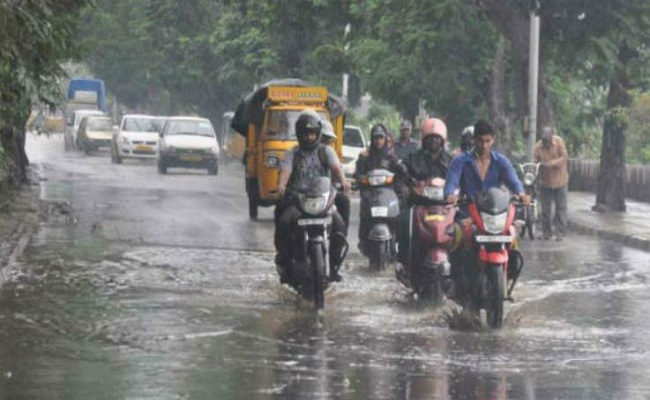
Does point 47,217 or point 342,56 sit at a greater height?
point 342,56

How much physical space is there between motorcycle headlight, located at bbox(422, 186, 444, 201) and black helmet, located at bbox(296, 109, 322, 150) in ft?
3.63

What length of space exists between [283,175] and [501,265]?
2.28 m

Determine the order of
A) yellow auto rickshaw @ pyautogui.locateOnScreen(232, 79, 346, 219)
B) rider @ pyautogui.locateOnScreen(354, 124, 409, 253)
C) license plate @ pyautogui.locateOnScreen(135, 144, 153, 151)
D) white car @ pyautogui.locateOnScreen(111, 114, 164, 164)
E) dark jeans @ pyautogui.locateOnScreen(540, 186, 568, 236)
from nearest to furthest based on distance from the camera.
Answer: rider @ pyautogui.locateOnScreen(354, 124, 409, 253)
dark jeans @ pyautogui.locateOnScreen(540, 186, 568, 236)
yellow auto rickshaw @ pyautogui.locateOnScreen(232, 79, 346, 219)
white car @ pyautogui.locateOnScreen(111, 114, 164, 164)
license plate @ pyautogui.locateOnScreen(135, 144, 153, 151)

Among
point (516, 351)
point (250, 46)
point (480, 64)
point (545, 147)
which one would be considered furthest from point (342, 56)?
point (516, 351)

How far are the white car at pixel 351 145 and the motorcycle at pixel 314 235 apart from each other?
1073 inches

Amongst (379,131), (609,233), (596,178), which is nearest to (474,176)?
(379,131)

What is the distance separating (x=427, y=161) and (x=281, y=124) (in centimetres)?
1329

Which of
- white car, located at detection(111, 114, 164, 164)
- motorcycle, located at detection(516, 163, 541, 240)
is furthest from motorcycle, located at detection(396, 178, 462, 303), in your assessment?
white car, located at detection(111, 114, 164, 164)

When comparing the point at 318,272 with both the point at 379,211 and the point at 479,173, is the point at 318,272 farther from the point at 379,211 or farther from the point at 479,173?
the point at 379,211

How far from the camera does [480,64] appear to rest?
120 ft

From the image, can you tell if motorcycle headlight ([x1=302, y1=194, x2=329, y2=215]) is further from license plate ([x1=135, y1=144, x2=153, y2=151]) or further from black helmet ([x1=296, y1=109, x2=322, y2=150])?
license plate ([x1=135, y1=144, x2=153, y2=151])

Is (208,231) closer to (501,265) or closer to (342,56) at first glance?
(501,265)

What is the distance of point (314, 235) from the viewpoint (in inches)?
525

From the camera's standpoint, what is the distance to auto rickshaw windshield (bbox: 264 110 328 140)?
90.8 feet
